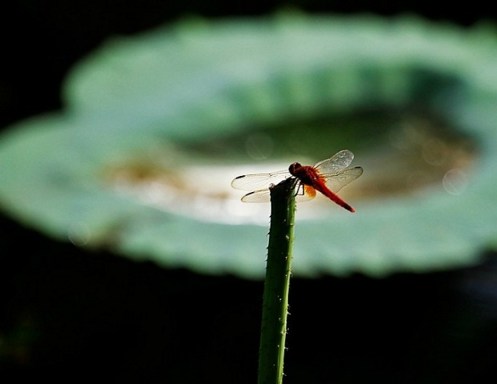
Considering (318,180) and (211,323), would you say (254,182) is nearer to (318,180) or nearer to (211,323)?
(318,180)

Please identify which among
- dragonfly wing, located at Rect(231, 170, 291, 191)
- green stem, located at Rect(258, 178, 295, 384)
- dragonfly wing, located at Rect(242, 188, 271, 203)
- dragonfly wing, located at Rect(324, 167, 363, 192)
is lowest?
green stem, located at Rect(258, 178, 295, 384)

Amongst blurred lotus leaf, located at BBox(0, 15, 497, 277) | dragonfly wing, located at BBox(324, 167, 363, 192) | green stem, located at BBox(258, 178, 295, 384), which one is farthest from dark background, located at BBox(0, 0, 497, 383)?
green stem, located at BBox(258, 178, 295, 384)

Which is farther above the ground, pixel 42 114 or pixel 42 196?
pixel 42 114

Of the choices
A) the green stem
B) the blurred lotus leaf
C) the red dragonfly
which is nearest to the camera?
the green stem

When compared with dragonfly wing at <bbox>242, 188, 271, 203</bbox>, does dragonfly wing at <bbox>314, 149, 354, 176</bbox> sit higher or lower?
higher

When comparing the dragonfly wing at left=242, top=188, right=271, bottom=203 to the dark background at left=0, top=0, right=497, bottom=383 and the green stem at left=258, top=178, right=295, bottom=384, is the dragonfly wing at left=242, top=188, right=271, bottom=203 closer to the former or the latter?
the green stem at left=258, top=178, right=295, bottom=384

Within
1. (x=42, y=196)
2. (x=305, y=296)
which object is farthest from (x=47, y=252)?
(x=305, y=296)

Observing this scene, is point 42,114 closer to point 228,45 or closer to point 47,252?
point 228,45
